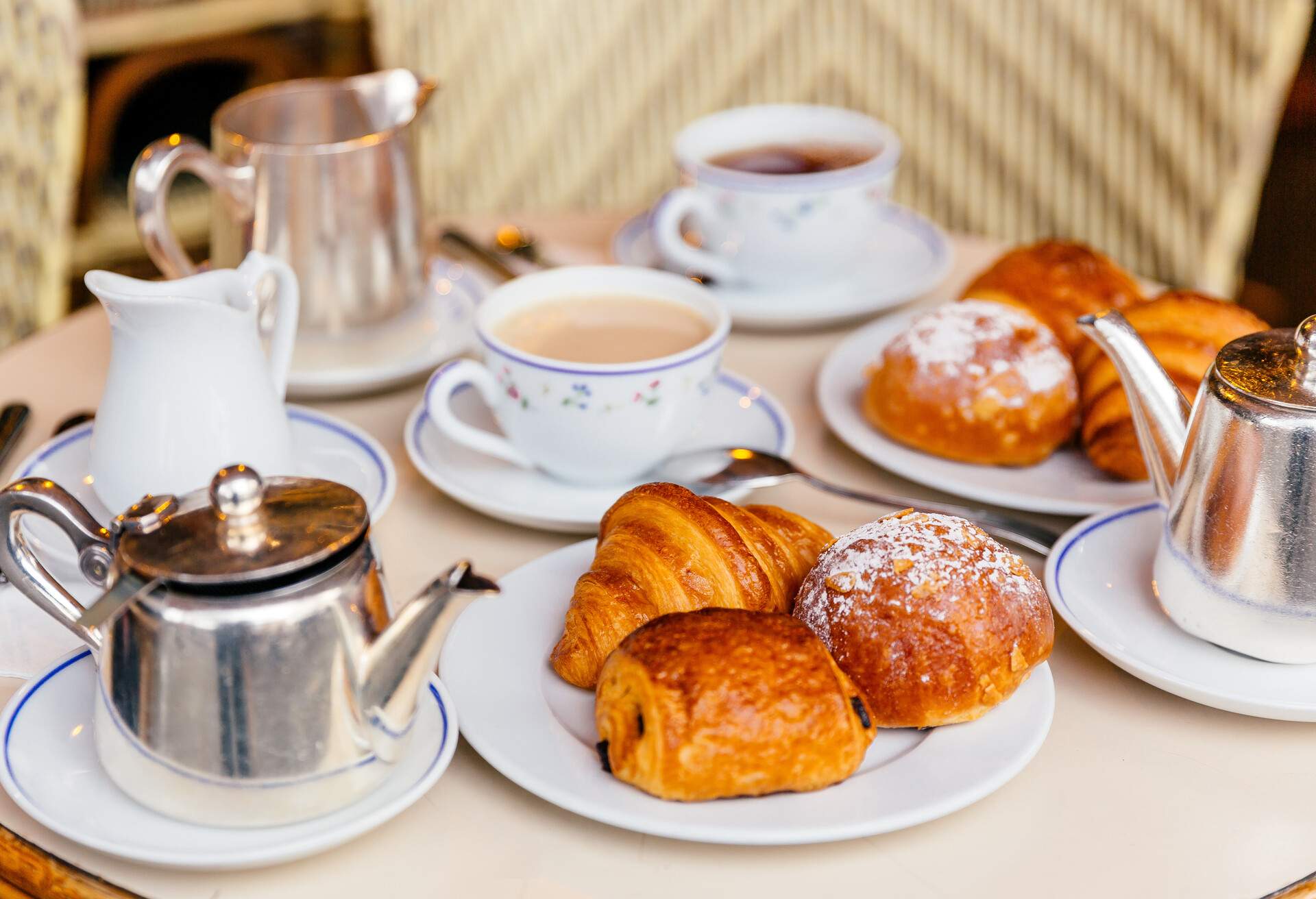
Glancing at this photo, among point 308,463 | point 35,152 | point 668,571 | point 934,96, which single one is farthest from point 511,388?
A: point 35,152

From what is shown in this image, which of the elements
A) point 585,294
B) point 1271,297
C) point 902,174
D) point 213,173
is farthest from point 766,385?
point 1271,297

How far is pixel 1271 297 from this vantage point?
2.56m

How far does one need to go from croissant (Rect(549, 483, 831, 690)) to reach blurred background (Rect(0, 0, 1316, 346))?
980 mm

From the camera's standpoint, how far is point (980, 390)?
3.13 ft

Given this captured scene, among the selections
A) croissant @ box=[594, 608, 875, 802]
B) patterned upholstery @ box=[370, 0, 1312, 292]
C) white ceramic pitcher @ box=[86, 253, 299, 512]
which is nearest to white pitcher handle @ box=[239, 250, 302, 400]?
white ceramic pitcher @ box=[86, 253, 299, 512]

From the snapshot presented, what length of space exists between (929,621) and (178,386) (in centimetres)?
47

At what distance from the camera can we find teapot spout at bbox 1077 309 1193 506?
0.78 meters

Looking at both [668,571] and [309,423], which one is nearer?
[668,571]

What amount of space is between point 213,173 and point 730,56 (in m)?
1.09

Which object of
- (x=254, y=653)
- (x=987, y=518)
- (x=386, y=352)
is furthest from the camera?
(x=386, y=352)

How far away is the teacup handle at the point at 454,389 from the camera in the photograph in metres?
0.93

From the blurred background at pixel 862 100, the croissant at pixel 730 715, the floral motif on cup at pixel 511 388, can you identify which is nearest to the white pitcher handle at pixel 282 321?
the floral motif on cup at pixel 511 388

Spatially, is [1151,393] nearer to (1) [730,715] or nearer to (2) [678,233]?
(1) [730,715]

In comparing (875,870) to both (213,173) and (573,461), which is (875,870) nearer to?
(573,461)
